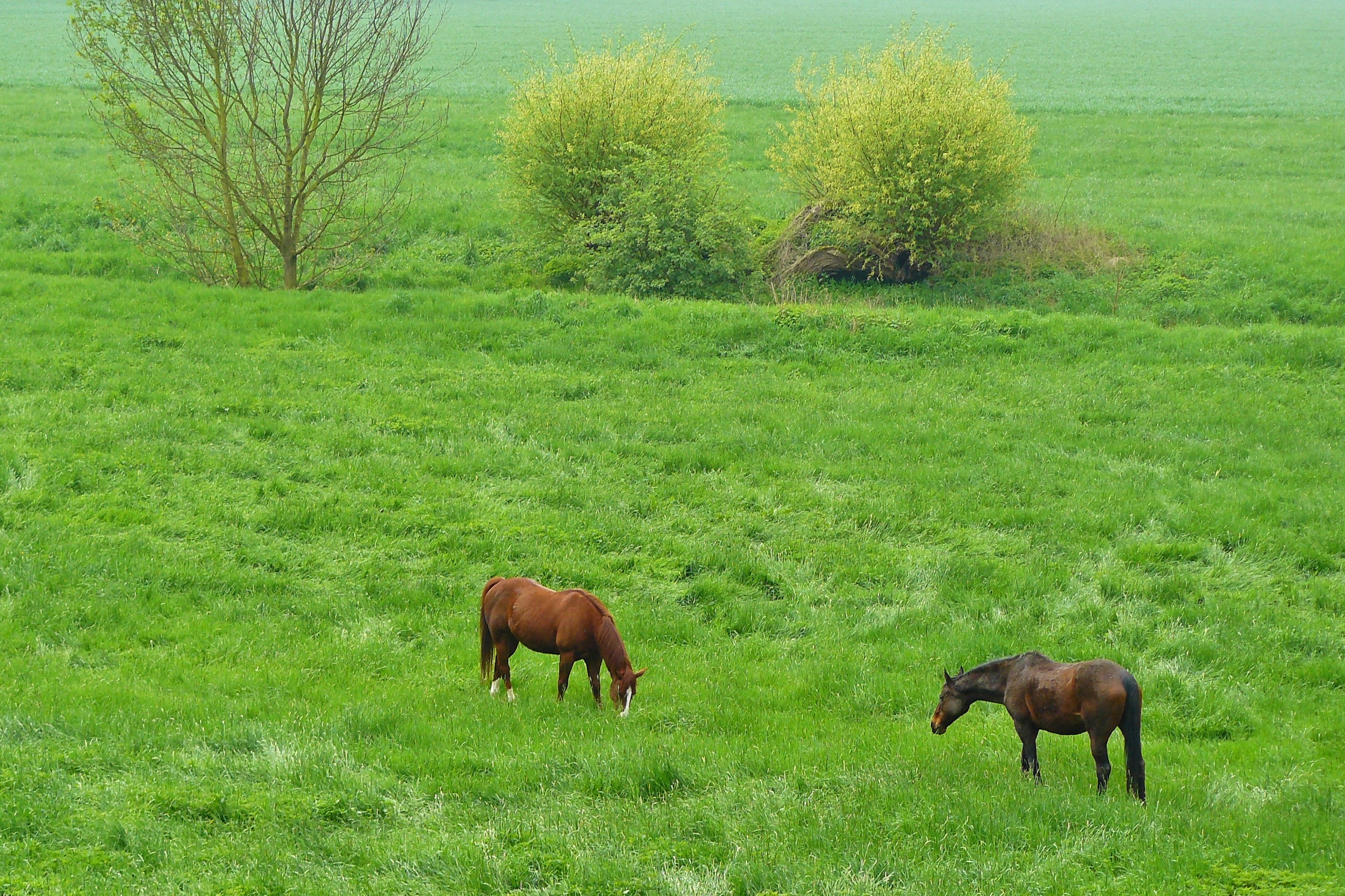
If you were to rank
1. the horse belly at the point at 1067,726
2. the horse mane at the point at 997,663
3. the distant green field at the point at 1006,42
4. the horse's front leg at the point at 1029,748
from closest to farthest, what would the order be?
the horse belly at the point at 1067,726
the horse's front leg at the point at 1029,748
the horse mane at the point at 997,663
the distant green field at the point at 1006,42

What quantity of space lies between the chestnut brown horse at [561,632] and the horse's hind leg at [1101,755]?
12.7 ft

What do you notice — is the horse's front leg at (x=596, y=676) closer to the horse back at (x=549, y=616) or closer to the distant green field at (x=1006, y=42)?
the horse back at (x=549, y=616)

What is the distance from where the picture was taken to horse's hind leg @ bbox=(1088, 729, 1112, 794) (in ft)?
26.9

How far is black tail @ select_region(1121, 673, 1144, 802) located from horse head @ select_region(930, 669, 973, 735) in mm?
1272

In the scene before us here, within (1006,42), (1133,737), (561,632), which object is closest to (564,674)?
(561,632)

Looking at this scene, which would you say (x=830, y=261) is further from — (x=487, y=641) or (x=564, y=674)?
(x=564, y=674)

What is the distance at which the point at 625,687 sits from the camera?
10.3 metres

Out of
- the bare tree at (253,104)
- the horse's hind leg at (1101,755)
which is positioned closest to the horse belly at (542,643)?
the horse's hind leg at (1101,755)

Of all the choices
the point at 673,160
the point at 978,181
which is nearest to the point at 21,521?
the point at 673,160

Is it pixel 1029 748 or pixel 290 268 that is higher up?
pixel 290 268

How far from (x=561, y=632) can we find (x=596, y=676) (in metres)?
0.62

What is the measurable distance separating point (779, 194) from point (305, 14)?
18.0 meters

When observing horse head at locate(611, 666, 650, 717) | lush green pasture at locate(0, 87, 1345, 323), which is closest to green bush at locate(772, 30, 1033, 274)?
lush green pasture at locate(0, 87, 1345, 323)

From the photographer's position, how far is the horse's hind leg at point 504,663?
35.6ft
